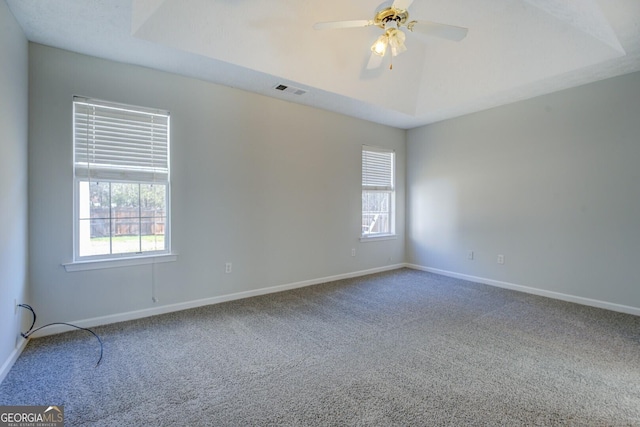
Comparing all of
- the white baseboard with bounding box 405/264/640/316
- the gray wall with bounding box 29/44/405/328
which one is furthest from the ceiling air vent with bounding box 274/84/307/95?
the white baseboard with bounding box 405/264/640/316

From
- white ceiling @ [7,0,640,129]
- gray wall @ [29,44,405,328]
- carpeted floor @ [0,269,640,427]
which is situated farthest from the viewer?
gray wall @ [29,44,405,328]

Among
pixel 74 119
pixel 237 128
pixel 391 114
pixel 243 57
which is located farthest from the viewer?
pixel 391 114

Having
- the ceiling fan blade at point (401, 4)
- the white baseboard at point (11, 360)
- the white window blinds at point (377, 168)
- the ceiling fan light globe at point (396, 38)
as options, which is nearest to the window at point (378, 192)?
the white window blinds at point (377, 168)

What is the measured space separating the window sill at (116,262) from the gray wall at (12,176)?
33 centimetres

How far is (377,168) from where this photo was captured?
523cm

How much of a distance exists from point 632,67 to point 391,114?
2.61m

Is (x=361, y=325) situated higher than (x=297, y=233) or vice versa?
(x=297, y=233)

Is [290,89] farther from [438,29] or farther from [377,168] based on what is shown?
[377,168]

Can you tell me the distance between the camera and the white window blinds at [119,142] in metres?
2.84

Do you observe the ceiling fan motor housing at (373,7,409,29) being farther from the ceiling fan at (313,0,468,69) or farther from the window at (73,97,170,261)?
the window at (73,97,170,261)

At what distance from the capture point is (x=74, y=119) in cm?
279

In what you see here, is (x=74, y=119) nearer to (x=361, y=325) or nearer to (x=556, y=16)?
(x=361, y=325)

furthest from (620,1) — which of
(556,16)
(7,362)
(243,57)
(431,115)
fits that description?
(7,362)

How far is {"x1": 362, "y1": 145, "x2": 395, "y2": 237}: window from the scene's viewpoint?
16.7ft
